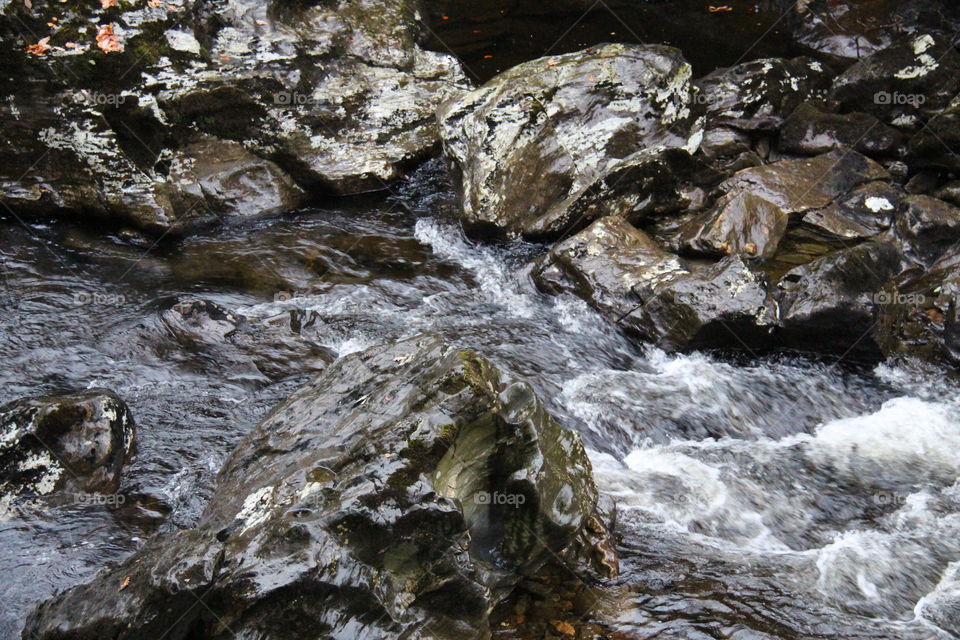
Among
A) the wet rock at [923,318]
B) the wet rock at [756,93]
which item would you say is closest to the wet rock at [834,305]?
the wet rock at [923,318]

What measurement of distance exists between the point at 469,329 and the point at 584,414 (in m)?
1.48

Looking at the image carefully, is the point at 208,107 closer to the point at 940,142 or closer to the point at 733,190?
the point at 733,190

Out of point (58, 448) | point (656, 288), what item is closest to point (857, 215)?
point (656, 288)

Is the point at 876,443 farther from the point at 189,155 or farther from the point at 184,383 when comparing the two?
the point at 189,155

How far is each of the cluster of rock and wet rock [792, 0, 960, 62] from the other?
1827 mm

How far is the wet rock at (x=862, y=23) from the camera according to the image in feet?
34.6

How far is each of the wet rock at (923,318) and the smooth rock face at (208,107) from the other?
5306mm

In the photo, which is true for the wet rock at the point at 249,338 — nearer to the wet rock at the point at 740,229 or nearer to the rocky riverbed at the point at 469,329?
the rocky riverbed at the point at 469,329

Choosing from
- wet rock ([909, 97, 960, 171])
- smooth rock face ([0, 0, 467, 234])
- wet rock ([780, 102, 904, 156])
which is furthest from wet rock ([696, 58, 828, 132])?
smooth rock face ([0, 0, 467, 234])

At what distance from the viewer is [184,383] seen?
18.4 ft

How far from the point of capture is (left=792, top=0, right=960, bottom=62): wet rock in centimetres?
1055

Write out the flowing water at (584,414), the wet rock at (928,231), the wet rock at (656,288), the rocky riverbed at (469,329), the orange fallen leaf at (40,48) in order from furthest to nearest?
the orange fallen leaf at (40,48) → the wet rock at (928,231) → the wet rock at (656,288) → the flowing water at (584,414) → the rocky riverbed at (469,329)

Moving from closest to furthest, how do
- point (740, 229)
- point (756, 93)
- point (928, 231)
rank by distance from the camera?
1. point (740, 229)
2. point (928, 231)
3. point (756, 93)

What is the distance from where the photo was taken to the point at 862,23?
35.6ft
